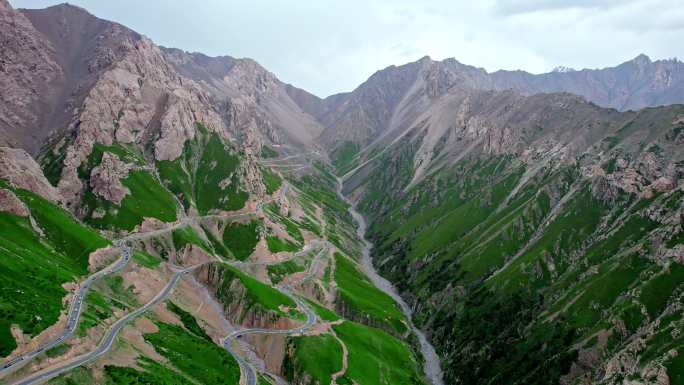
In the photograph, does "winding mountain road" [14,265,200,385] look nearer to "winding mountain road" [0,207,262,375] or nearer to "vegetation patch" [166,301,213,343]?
"winding mountain road" [0,207,262,375]

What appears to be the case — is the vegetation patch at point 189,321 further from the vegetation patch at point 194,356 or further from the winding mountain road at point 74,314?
the winding mountain road at point 74,314

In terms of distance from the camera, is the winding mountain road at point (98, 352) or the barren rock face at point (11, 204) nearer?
the winding mountain road at point (98, 352)

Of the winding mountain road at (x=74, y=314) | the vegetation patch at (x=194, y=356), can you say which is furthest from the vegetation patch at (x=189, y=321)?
the winding mountain road at (x=74, y=314)

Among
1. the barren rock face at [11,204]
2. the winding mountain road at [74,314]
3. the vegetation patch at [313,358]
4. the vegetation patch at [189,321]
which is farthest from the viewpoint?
the barren rock face at [11,204]

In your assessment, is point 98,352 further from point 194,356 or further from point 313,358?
point 313,358

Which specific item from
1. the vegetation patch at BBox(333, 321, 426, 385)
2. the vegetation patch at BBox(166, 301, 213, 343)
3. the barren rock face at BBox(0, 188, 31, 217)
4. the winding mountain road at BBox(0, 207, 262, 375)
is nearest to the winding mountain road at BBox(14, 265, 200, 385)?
the winding mountain road at BBox(0, 207, 262, 375)

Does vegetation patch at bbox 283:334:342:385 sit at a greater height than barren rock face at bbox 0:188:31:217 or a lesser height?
lesser

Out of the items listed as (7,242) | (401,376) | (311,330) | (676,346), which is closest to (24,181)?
(7,242)

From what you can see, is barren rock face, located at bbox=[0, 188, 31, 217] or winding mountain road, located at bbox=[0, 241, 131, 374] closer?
winding mountain road, located at bbox=[0, 241, 131, 374]

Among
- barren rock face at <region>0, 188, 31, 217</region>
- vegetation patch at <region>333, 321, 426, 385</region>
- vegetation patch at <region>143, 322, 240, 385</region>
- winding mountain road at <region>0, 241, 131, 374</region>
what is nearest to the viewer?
winding mountain road at <region>0, 241, 131, 374</region>

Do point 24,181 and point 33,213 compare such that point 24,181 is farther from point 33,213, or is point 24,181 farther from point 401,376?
point 401,376
